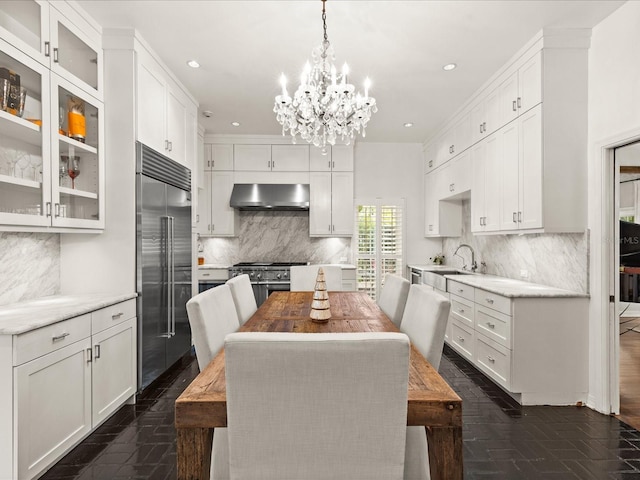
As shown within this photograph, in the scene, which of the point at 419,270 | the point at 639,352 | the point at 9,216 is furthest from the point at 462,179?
Answer: the point at 9,216

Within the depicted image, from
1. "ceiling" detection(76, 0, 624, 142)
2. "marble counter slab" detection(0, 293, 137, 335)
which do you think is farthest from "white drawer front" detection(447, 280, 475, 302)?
"marble counter slab" detection(0, 293, 137, 335)

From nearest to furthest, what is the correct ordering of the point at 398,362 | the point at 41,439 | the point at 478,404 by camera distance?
the point at 398,362
the point at 41,439
the point at 478,404

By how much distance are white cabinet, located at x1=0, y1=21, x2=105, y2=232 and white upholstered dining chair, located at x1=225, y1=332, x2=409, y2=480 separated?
72.4 inches

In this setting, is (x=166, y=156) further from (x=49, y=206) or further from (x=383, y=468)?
(x=383, y=468)

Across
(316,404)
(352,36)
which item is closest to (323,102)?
(352,36)

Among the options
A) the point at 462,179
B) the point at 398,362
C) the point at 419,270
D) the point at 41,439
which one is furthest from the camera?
the point at 419,270

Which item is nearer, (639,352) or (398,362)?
(398,362)

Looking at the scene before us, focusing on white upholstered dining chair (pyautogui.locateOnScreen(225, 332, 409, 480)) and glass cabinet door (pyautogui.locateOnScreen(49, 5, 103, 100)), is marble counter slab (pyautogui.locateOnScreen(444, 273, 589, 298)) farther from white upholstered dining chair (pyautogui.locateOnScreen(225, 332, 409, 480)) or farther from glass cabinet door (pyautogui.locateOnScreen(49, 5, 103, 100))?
glass cabinet door (pyautogui.locateOnScreen(49, 5, 103, 100))

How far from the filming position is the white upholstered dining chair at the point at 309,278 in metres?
3.86

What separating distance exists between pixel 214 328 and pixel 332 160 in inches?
159

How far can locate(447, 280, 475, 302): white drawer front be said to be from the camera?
363 cm

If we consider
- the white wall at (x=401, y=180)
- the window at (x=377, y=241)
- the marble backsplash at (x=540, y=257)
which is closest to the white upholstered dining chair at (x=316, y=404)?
the marble backsplash at (x=540, y=257)

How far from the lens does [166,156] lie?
3465 mm

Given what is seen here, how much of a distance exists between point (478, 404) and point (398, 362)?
91.2 inches
